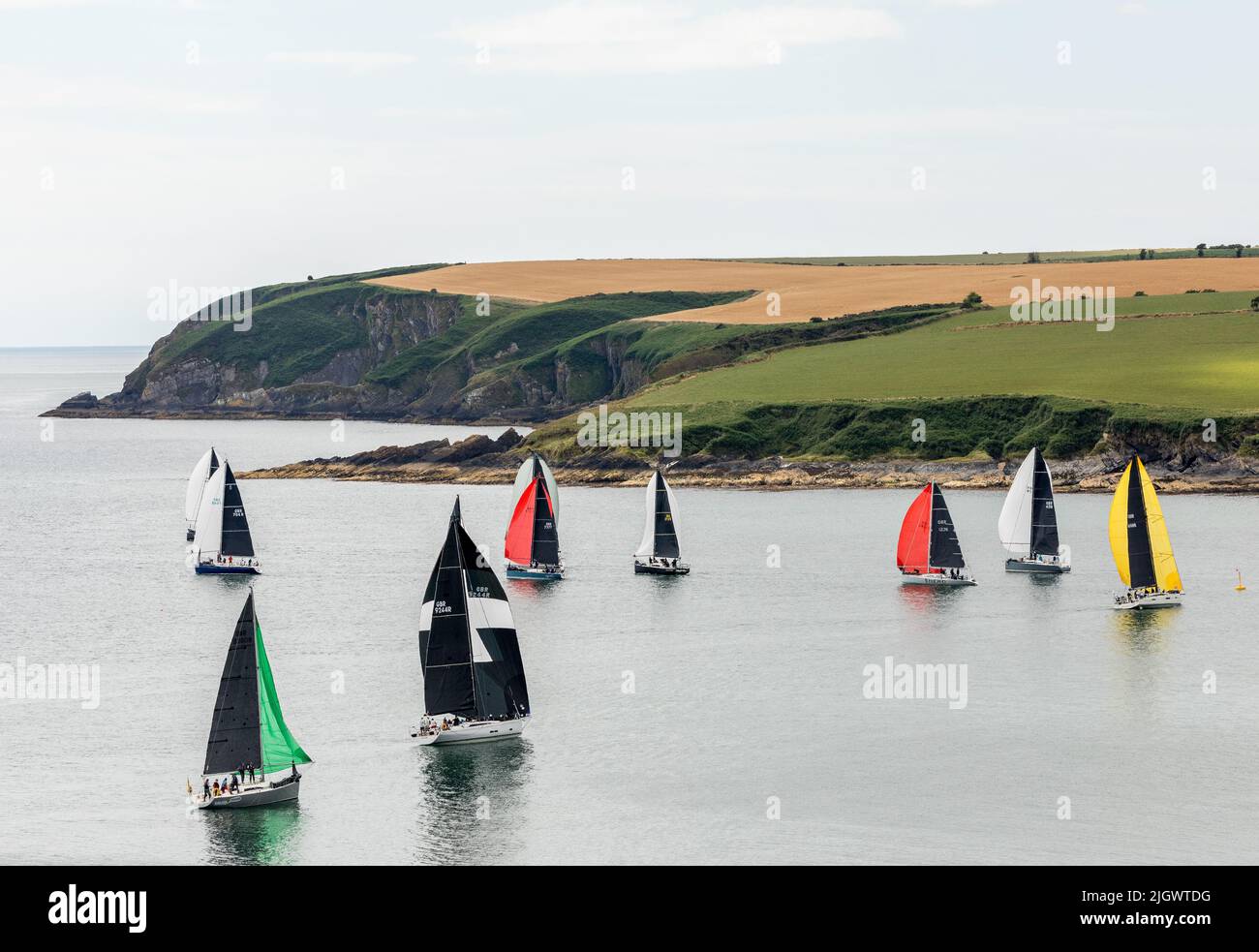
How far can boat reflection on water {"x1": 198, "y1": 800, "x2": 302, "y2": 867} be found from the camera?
137ft

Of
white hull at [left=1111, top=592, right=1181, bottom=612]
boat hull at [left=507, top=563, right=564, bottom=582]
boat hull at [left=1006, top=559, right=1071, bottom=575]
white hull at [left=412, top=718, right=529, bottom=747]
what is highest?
boat hull at [left=507, top=563, right=564, bottom=582]

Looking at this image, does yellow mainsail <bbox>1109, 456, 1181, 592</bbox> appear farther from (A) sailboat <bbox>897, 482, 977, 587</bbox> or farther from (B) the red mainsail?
(B) the red mainsail

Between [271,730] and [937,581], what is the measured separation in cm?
4954

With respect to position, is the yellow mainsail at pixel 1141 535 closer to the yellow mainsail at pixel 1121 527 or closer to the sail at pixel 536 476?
the yellow mainsail at pixel 1121 527

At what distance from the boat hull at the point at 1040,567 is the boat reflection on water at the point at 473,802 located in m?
45.5

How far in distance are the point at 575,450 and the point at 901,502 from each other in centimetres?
3678

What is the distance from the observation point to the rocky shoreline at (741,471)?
130250mm

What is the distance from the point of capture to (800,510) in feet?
407

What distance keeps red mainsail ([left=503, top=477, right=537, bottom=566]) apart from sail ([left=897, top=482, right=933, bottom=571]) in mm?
20185

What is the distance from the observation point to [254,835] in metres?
43.6

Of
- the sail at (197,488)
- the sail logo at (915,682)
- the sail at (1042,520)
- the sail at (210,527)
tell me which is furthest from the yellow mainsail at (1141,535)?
the sail at (197,488)

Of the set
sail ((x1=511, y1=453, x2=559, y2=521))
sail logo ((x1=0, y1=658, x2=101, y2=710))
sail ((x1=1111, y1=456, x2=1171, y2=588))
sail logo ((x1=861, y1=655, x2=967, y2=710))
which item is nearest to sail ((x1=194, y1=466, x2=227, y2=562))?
sail ((x1=511, y1=453, x2=559, y2=521))

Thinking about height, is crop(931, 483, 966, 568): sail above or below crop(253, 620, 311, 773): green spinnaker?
above
